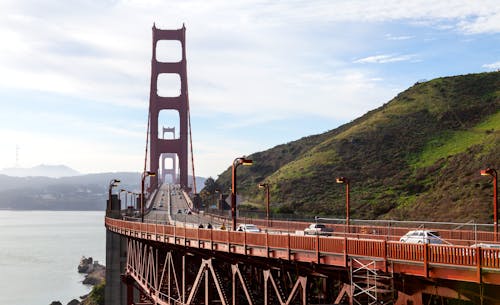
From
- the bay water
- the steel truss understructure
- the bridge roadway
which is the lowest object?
the bay water

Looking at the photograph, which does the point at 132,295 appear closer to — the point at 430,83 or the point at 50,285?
the point at 50,285

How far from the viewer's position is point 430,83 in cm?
13012

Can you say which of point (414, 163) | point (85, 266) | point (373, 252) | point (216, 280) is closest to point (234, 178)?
point (216, 280)

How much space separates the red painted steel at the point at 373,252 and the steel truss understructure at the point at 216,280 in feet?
3.24

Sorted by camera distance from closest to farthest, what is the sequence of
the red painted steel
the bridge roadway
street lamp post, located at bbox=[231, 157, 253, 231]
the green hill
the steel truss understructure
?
the red painted steel
the bridge roadway
the steel truss understructure
street lamp post, located at bbox=[231, 157, 253, 231]
the green hill

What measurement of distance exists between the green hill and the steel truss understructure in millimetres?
30753

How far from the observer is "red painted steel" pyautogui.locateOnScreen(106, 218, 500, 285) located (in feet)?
56.4

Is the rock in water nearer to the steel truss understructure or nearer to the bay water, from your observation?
the bay water

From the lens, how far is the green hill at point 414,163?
72.0 m

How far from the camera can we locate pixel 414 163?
9588 cm

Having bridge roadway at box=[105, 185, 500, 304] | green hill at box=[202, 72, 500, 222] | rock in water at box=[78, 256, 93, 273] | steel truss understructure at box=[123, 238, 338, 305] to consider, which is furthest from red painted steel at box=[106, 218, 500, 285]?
rock in water at box=[78, 256, 93, 273]

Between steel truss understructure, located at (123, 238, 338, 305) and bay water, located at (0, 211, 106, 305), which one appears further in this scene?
bay water, located at (0, 211, 106, 305)

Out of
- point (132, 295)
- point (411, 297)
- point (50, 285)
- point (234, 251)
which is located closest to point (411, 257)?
point (411, 297)

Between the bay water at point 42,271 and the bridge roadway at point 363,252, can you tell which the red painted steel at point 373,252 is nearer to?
the bridge roadway at point 363,252
